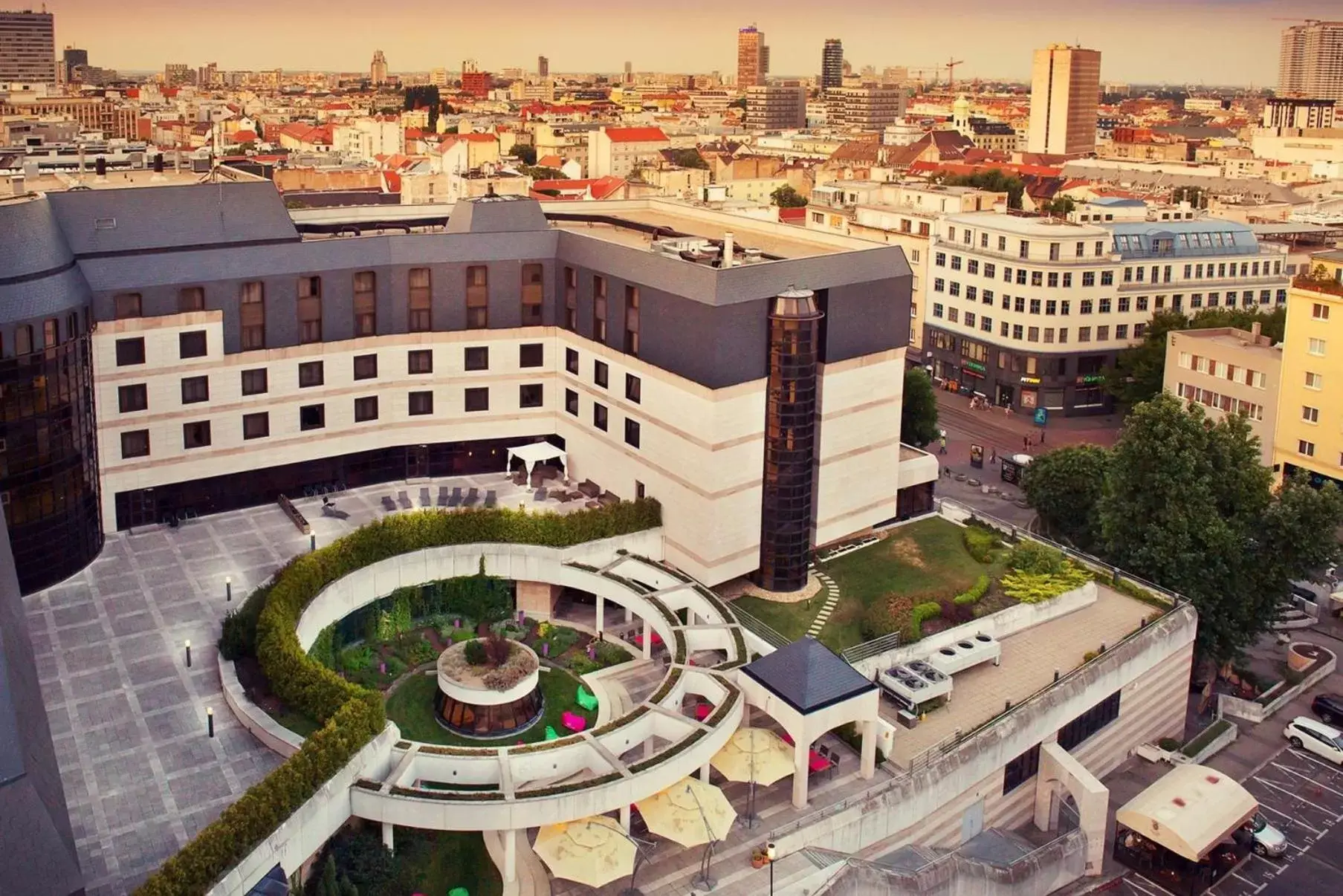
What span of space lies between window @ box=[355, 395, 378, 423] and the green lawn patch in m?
17.8

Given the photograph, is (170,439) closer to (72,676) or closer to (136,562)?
(136,562)

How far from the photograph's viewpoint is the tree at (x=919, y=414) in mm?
85938

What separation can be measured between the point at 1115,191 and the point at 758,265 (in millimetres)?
116101

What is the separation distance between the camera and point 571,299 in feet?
222

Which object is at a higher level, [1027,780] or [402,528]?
[402,528]

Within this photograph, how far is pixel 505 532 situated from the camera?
2303 inches

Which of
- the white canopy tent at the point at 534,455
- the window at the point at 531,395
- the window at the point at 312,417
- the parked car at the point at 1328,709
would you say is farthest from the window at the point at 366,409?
the parked car at the point at 1328,709

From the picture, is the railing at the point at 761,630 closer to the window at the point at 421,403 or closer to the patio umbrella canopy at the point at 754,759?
the patio umbrella canopy at the point at 754,759

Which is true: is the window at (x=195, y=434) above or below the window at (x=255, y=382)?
below

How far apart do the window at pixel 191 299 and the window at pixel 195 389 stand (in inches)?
129

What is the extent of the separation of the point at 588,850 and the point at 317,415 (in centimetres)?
3193

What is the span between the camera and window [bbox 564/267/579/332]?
2648 inches

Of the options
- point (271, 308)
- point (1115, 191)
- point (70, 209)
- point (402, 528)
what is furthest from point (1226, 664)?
point (1115, 191)

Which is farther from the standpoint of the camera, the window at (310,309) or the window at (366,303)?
the window at (366,303)
